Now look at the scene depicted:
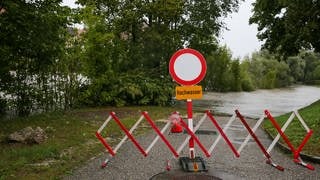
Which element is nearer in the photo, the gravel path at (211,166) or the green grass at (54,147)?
the gravel path at (211,166)

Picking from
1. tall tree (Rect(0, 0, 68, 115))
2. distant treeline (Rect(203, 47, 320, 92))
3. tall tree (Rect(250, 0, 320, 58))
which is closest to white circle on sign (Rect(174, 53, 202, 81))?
tall tree (Rect(0, 0, 68, 115))

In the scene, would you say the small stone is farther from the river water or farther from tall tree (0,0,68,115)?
the river water

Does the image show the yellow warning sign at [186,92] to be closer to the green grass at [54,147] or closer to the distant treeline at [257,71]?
the green grass at [54,147]

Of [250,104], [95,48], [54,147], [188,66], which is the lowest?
[250,104]

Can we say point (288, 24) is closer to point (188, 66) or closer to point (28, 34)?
point (28, 34)

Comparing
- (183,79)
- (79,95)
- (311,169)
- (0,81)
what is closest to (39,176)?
(183,79)

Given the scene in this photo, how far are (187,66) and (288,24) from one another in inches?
→ 700

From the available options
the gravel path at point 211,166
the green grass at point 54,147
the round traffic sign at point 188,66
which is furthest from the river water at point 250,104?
the round traffic sign at point 188,66

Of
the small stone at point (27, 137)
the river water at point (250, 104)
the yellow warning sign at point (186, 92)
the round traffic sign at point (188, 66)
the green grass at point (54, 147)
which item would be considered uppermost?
the round traffic sign at point (188, 66)

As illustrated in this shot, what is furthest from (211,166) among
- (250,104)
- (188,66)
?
(250,104)

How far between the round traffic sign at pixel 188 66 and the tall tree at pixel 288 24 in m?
14.7

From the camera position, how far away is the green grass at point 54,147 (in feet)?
26.7

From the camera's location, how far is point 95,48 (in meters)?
20.6

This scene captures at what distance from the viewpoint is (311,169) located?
322 inches
